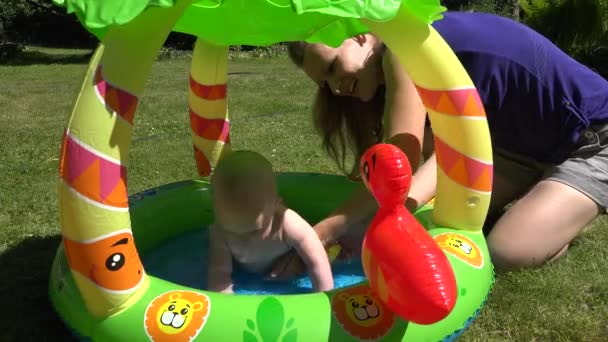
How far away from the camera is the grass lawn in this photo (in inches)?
93.1

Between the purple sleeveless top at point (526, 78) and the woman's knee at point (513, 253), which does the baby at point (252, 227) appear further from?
the purple sleeveless top at point (526, 78)

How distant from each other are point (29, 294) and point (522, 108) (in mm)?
2115

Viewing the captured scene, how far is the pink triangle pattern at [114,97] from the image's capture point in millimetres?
1713

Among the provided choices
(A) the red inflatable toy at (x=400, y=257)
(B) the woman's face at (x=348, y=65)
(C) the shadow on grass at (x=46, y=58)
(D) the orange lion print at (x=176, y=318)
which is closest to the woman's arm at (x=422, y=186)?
(B) the woman's face at (x=348, y=65)

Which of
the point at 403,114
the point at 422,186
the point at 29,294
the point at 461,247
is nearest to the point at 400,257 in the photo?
the point at 461,247

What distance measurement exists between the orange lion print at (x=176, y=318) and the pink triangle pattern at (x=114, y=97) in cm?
51

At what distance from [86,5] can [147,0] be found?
17 centimetres

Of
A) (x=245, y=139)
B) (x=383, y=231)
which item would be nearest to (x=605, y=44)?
(x=245, y=139)

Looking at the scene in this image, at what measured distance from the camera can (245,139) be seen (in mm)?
5707

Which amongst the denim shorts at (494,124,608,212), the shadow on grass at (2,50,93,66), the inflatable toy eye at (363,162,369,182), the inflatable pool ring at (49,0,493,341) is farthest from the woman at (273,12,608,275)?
the shadow on grass at (2,50,93,66)

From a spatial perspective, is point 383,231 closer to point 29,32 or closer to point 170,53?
point 170,53

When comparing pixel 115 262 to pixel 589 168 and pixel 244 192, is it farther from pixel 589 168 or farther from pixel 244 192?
pixel 589 168

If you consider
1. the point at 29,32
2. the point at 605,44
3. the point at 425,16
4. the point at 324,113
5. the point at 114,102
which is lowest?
the point at 29,32

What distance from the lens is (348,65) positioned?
2.64m
